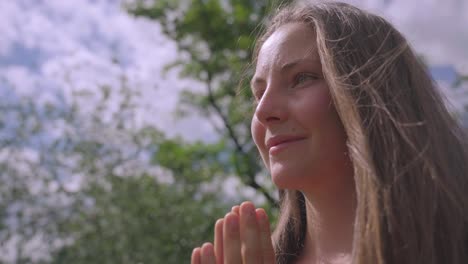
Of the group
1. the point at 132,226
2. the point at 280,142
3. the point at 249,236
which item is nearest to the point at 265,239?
the point at 249,236

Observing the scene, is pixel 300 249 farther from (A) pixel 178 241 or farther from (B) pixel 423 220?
(A) pixel 178 241

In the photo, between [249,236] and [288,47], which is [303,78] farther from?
[249,236]

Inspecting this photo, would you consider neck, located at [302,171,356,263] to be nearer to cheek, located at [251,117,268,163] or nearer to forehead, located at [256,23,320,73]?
cheek, located at [251,117,268,163]

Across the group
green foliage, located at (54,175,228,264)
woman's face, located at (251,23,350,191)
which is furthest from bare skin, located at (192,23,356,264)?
green foliage, located at (54,175,228,264)

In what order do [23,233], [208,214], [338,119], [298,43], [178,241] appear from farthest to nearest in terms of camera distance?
[208,214] → [178,241] → [23,233] → [298,43] → [338,119]

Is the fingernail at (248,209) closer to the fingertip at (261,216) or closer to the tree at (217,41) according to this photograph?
the fingertip at (261,216)

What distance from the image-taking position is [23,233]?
301 inches

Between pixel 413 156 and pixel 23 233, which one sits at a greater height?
pixel 23 233

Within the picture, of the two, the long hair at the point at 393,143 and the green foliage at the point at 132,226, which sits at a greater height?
the green foliage at the point at 132,226

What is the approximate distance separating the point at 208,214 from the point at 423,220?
8.73 metres

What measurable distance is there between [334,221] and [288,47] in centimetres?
50

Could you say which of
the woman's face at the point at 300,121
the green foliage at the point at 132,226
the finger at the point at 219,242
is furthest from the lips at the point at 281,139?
the green foliage at the point at 132,226

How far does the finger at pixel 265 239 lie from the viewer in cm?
147

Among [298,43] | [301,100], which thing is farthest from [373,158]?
[298,43]
